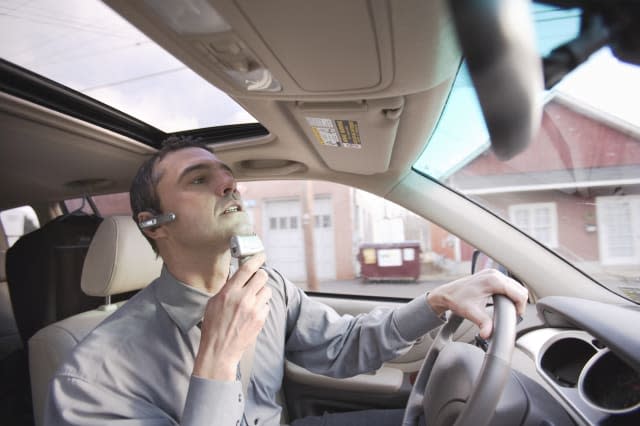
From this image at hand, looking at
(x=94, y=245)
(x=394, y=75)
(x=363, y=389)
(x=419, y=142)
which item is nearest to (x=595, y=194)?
(x=419, y=142)

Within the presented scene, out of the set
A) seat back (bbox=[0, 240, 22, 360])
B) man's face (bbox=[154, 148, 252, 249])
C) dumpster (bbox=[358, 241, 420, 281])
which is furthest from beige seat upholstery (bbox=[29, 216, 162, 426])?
dumpster (bbox=[358, 241, 420, 281])

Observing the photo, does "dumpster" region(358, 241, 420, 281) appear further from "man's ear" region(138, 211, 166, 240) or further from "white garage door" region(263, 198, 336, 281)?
"man's ear" region(138, 211, 166, 240)

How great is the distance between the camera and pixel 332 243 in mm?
9164

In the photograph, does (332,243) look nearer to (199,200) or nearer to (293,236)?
(293,236)

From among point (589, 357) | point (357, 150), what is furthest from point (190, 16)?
point (589, 357)

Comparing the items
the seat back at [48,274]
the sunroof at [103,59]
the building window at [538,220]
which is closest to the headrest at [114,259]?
the sunroof at [103,59]

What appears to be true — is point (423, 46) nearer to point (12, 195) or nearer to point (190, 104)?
point (190, 104)

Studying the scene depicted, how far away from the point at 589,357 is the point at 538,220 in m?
0.78

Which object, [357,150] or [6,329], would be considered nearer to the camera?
[357,150]

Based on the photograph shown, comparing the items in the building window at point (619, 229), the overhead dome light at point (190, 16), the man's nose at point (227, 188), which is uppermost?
the overhead dome light at point (190, 16)

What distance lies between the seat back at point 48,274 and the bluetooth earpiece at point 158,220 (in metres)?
1.16

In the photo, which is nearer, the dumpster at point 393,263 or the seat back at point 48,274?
the seat back at point 48,274

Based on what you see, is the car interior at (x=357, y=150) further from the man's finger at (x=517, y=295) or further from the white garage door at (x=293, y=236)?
the white garage door at (x=293, y=236)

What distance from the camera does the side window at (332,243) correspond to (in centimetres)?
545
